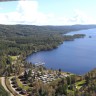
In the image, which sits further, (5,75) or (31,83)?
(5,75)

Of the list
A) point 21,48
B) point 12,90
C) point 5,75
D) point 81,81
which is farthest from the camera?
point 21,48

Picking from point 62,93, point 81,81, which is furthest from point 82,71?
point 62,93

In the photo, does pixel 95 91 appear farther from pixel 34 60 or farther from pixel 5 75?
pixel 34 60

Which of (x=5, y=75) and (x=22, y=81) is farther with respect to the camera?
(x=5, y=75)

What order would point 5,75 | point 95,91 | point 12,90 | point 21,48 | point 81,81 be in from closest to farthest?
point 95,91 → point 12,90 → point 81,81 → point 5,75 → point 21,48

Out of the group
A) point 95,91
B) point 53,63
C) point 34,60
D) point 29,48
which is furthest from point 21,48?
point 95,91

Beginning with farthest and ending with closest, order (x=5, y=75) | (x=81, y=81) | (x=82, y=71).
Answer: (x=82, y=71)
(x=5, y=75)
(x=81, y=81)

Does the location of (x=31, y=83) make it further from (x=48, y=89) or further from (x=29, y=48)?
(x=29, y=48)

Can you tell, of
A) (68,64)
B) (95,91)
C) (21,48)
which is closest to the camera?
(95,91)
